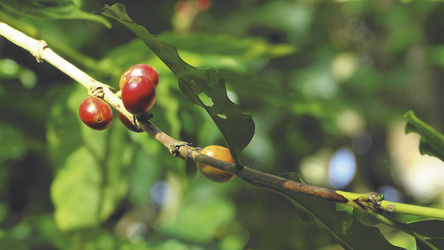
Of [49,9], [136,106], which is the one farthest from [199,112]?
[136,106]

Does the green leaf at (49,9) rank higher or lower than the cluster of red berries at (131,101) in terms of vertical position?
higher

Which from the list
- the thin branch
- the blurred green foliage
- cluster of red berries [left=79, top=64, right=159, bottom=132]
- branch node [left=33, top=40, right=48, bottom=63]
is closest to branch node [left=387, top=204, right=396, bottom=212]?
the thin branch

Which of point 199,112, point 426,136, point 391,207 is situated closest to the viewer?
point 391,207

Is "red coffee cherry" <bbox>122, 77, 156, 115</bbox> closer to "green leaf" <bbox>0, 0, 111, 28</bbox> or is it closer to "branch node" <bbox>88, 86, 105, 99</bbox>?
"branch node" <bbox>88, 86, 105, 99</bbox>

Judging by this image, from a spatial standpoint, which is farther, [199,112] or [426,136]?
[199,112]

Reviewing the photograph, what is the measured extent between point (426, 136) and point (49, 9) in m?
0.62

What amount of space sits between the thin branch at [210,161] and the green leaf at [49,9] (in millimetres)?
123

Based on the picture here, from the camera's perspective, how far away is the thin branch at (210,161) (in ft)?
1.69

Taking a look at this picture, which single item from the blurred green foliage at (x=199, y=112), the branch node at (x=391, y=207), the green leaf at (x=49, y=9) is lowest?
the branch node at (x=391, y=207)

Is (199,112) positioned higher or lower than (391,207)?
higher

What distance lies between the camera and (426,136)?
0.70m

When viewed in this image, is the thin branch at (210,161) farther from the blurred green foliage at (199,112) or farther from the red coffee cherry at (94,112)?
the blurred green foliage at (199,112)

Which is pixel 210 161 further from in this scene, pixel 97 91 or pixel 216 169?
pixel 97 91

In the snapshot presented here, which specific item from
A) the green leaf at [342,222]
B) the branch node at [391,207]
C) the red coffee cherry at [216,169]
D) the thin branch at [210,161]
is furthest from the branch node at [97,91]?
the branch node at [391,207]
